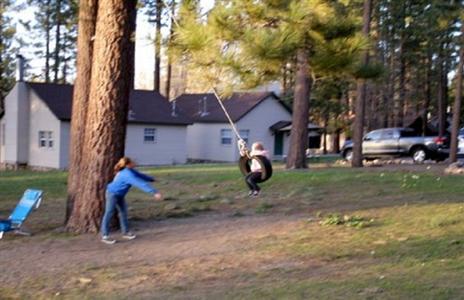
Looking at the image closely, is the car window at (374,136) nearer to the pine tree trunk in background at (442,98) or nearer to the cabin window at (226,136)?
the pine tree trunk in background at (442,98)

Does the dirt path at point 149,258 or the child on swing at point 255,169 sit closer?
the dirt path at point 149,258

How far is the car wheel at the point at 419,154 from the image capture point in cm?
3128

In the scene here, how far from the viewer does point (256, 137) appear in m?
42.5

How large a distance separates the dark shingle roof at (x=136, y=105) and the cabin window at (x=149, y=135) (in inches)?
19.4

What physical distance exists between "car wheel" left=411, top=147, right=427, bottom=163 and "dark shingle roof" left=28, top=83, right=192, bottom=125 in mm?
12988

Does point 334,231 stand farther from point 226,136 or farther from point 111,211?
point 226,136

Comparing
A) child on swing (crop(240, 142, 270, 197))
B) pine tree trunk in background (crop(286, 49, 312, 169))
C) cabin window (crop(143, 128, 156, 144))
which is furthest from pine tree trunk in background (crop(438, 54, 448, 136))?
child on swing (crop(240, 142, 270, 197))

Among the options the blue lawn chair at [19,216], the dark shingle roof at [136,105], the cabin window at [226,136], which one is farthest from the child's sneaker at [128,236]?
the cabin window at [226,136]

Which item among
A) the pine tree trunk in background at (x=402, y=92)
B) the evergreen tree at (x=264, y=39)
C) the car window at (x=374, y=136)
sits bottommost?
the car window at (x=374, y=136)

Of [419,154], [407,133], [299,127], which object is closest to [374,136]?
[407,133]

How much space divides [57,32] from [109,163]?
37.5 m

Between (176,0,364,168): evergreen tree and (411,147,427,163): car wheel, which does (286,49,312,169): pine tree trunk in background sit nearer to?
(411,147,427,163): car wheel

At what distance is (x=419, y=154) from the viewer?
31.5m

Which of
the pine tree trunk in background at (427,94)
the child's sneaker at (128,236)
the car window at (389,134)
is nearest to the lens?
the child's sneaker at (128,236)
